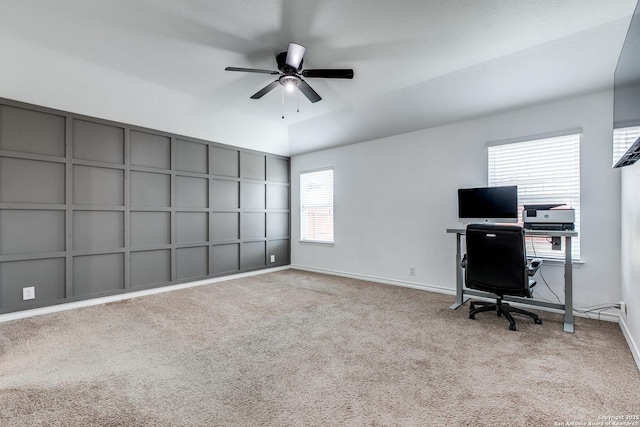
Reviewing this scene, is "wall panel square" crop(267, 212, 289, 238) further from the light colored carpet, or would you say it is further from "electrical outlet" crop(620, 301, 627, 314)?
"electrical outlet" crop(620, 301, 627, 314)

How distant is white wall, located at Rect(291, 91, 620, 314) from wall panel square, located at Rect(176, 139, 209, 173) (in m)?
A: 1.99

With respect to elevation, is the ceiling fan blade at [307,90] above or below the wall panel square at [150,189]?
above

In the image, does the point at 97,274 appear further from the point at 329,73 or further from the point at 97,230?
the point at 329,73

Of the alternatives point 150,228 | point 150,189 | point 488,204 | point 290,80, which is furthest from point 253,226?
point 488,204

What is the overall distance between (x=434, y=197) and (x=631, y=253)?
2186 millimetres

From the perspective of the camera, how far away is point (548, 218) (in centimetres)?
306

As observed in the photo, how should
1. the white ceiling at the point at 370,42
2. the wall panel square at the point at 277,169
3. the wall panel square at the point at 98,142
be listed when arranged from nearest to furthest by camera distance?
1. the white ceiling at the point at 370,42
2. the wall panel square at the point at 98,142
3. the wall panel square at the point at 277,169

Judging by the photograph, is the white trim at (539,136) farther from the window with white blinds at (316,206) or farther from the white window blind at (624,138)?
the window with white blinds at (316,206)

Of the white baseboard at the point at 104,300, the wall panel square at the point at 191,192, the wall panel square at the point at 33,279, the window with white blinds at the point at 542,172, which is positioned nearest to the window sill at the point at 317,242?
the white baseboard at the point at 104,300

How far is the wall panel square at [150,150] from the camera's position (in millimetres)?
4282

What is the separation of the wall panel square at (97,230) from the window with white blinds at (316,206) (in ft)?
10.8

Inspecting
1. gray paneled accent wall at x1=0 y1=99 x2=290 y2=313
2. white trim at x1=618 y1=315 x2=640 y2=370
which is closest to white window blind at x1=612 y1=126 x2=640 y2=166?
white trim at x1=618 y1=315 x2=640 y2=370

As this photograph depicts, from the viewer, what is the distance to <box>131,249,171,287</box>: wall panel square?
14.0 feet

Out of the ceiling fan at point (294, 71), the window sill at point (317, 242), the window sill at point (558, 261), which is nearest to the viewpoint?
the ceiling fan at point (294, 71)
